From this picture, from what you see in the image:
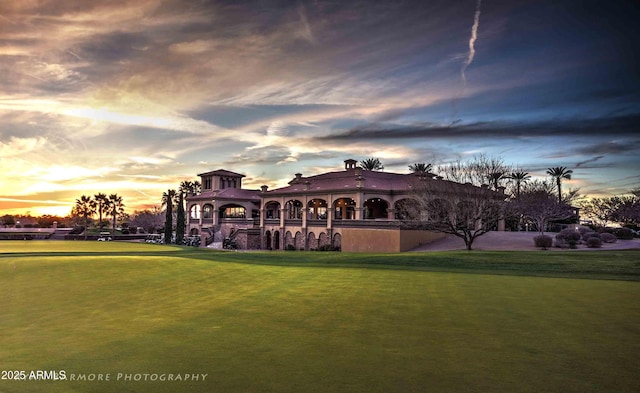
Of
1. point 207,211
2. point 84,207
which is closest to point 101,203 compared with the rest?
point 84,207

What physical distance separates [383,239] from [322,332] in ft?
126

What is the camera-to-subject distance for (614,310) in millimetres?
12039

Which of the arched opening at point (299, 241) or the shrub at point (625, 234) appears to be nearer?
the shrub at point (625, 234)

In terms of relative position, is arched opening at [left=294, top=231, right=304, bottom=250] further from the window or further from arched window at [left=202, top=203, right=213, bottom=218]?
arched window at [left=202, top=203, right=213, bottom=218]

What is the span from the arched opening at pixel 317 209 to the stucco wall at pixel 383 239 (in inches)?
612

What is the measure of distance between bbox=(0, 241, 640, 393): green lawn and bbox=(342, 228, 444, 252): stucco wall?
2639 cm

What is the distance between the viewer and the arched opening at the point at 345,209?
212 feet

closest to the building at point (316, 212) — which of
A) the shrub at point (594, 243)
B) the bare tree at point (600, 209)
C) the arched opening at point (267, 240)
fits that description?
the arched opening at point (267, 240)

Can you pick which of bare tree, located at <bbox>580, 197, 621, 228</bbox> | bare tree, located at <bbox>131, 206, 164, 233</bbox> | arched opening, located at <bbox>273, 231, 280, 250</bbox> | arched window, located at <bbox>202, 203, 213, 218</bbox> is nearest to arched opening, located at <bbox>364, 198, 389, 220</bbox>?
arched opening, located at <bbox>273, 231, 280, 250</bbox>

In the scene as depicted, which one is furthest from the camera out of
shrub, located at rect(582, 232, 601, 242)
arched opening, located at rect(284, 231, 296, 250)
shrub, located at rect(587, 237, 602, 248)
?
arched opening, located at rect(284, 231, 296, 250)

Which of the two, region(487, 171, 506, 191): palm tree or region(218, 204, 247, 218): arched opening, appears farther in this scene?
region(218, 204, 247, 218): arched opening

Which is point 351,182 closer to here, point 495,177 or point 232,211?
point 495,177

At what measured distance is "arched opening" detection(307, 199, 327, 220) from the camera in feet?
227

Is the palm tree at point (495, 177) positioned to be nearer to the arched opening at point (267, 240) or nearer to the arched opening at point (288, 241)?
the arched opening at point (288, 241)
